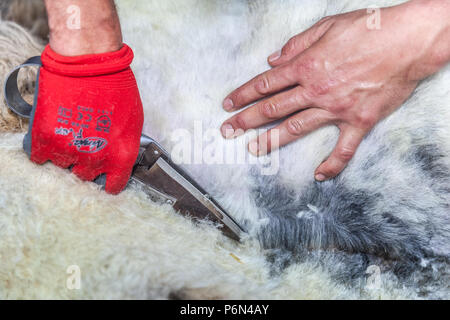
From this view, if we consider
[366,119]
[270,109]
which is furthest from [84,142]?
[366,119]

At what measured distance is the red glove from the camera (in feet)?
2.89

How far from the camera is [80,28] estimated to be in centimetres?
90

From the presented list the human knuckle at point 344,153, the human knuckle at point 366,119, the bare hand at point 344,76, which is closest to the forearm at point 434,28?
the bare hand at point 344,76

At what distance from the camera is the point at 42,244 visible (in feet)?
2.68

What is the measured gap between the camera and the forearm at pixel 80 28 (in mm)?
899

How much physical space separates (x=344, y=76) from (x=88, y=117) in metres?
0.65

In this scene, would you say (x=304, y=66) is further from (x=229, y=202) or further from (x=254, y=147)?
(x=229, y=202)

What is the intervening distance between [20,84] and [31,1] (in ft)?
1.32

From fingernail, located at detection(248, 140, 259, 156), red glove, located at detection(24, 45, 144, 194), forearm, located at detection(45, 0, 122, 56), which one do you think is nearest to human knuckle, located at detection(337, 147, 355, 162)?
fingernail, located at detection(248, 140, 259, 156)

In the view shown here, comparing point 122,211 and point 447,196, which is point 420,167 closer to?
point 447,196

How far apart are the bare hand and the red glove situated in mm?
295

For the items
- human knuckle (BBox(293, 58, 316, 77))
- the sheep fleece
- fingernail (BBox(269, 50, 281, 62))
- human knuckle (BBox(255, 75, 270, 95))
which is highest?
human knuckle (BBox(293, 58, 316, 77))

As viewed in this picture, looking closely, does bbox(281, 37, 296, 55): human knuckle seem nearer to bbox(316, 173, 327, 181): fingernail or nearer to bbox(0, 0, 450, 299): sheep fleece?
bbox(0, 0, 450, 299): sheep fleece
